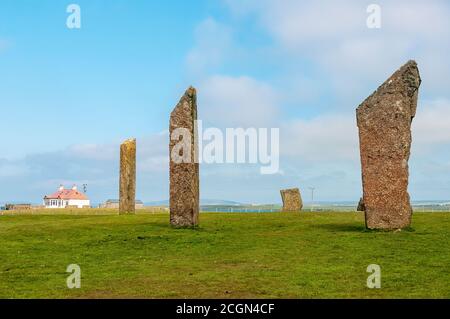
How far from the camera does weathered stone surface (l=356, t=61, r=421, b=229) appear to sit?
24.2 meters

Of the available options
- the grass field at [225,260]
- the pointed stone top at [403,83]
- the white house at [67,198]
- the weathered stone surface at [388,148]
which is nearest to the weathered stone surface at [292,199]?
the grass field at [225,260]

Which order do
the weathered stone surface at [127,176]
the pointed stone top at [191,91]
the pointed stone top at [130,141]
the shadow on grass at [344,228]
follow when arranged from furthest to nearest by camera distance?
the pointed stone top at [130,141] → the weathered stone surface at [127,176] → the pointed stone top at [191,91] → the shadow on grass at [344,228]

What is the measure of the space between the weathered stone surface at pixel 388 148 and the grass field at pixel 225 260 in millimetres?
978

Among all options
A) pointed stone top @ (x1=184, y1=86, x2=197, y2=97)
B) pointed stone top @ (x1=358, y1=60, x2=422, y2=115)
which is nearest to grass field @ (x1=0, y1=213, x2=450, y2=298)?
pointed stone top @ (x1=358, y1=60, x2=422, y2=115)

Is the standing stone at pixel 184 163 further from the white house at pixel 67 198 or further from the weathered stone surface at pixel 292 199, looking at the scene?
the white house at pixel 67 198

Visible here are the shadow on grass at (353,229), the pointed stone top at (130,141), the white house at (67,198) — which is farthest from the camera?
the white house at (67,198)

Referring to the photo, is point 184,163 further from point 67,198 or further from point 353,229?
point 67,198

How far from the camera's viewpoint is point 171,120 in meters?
27.8

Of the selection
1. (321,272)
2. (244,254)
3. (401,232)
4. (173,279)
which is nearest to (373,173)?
(401,232)

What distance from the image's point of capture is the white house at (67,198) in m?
119

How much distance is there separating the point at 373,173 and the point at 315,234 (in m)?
3.64

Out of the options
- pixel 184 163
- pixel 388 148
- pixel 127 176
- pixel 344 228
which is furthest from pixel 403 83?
pixel 127 176

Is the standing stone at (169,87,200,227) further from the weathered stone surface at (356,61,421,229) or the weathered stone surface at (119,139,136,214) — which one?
the weathered stone surface at (119,139,136,214)
